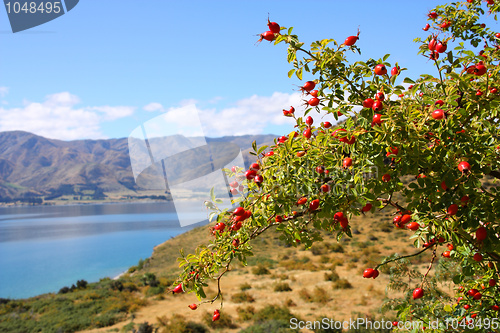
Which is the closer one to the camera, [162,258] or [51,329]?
[51,329]

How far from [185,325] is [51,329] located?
22.5ft

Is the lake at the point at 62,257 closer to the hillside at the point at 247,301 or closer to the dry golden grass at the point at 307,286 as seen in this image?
the hillside at the point at 247,301

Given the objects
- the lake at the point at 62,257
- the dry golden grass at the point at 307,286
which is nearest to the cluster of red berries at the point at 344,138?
the dry golden grass at the point at 307,286

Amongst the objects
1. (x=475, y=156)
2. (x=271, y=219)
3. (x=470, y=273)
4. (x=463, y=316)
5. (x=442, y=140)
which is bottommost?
(x=463, y=316)

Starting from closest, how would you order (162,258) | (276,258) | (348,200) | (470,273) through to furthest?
(348,200), (470,273), (276,258), (162,258)

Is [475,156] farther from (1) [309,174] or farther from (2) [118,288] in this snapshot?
(2) [118,288]

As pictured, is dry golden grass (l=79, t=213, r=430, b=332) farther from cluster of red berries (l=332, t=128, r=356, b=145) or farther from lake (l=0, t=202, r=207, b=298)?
lake (l=0, t=202, r=207, b=298)

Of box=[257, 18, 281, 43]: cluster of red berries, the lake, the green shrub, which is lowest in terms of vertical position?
the lake

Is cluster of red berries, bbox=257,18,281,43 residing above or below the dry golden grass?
above

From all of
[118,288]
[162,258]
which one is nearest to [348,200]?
[118,288]

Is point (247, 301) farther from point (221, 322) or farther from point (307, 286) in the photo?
point (307, 286)

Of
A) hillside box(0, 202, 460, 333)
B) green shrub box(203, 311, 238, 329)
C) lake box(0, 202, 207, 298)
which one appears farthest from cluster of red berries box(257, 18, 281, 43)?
lake box(0, 202, 207, 298)

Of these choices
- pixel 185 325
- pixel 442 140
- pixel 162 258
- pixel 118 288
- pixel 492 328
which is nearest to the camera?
pixel 442 140

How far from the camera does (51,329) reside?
14.0 metres
